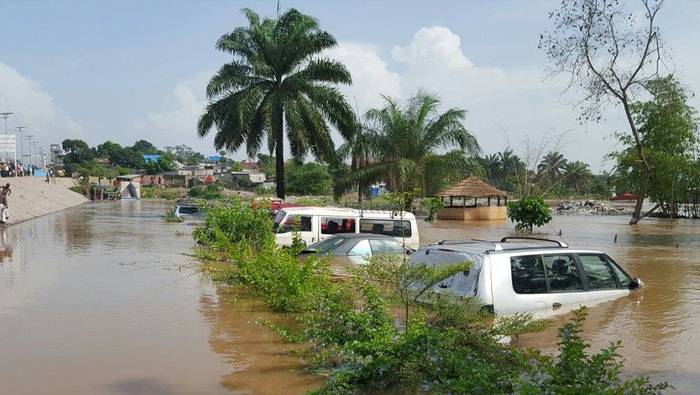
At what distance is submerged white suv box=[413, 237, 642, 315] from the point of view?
7.61 metres

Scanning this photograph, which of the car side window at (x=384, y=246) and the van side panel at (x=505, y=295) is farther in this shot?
the car side window at (x=384, y=246)

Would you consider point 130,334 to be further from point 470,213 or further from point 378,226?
point 470,213

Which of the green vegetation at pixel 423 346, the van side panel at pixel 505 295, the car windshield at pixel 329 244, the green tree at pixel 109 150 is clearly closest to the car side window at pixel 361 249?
the car windshield at pixel 329 244

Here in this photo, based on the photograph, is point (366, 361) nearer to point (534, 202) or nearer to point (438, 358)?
point (438, 358)

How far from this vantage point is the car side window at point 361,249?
12664mm

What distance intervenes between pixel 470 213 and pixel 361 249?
27.9m

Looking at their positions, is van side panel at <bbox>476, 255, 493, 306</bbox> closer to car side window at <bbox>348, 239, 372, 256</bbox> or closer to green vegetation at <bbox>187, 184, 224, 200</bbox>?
car side window at <bbox>348, 239, 372, 256</bbox>

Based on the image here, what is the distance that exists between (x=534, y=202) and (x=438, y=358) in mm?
24167

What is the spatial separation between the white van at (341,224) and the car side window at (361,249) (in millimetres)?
3431

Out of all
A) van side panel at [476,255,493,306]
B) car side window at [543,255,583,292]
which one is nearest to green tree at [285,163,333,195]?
car side window at [543,255,583,292]

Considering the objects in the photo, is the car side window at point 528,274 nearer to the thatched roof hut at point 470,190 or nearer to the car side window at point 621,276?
the car side window at point 621,276

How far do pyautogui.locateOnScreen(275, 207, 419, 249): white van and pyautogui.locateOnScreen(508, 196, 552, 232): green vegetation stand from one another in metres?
13.6

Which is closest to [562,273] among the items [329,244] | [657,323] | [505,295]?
[505,295]

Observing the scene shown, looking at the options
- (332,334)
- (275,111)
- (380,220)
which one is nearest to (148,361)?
(332,334)
